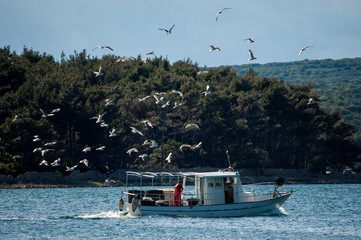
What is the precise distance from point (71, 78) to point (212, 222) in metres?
62.0

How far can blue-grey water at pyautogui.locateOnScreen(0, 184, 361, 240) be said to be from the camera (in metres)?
47.2

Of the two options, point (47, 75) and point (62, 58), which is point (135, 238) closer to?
point (47, 75)

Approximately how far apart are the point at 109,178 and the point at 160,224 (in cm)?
4881

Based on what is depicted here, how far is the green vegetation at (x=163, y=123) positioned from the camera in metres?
99.5

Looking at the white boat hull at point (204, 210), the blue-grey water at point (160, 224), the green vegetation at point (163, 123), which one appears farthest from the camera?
the green vegetation at point (163, 123)

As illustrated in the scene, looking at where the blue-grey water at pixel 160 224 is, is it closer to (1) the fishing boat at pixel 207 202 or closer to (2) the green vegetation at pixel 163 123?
(1) the fishing boat at pixel 207 202

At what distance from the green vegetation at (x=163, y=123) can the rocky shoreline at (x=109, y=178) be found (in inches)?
37.9

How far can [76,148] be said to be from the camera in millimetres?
103562

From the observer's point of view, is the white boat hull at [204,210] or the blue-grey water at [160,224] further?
the white boat hull at [204,210]

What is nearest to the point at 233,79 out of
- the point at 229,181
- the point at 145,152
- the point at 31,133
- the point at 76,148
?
the point at 145,152

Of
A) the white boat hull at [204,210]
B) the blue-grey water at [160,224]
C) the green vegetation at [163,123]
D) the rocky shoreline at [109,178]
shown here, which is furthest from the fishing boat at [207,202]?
the green vegetation at [163,123]

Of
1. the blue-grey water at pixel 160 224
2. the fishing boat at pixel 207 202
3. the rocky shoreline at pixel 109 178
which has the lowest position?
the blue-grey water at pixel 160 224

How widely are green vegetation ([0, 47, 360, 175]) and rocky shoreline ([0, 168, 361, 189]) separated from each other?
0.96 meters

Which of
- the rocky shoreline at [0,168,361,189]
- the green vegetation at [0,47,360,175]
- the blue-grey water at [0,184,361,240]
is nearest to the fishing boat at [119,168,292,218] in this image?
the blue-grey water at [0,184,361,240]
